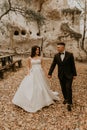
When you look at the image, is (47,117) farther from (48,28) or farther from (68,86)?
(48,28)

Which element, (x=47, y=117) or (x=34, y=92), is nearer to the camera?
(x=47, y=117)

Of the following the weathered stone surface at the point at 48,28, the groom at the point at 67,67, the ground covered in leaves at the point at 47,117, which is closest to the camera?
the ground covered in leaves at the point at 47,117

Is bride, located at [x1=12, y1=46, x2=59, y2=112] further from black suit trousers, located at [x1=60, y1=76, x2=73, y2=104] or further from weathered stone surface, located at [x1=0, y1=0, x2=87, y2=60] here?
weathered stone surface, located at [x1=0, y1=0, x2=87, y2=60]

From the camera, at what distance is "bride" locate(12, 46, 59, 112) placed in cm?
694

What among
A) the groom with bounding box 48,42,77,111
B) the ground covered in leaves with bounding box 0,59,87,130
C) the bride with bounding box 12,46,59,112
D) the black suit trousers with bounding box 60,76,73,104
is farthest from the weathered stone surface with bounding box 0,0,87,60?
the groom with bounding box 48,42,77,111

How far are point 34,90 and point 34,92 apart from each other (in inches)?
2.2

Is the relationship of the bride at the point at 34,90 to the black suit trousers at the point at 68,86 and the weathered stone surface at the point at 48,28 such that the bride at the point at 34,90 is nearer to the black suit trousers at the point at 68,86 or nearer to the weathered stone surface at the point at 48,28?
the black suit trousers at the point at 68,86

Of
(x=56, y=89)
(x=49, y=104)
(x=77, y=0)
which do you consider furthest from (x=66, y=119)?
(x=77, y=0)

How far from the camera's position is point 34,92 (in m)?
7.03

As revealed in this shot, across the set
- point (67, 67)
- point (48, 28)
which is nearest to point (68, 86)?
point (67, 67)

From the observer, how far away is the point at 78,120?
624 centimetres

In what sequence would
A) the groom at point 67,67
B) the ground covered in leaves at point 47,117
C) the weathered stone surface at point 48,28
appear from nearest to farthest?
the ground covered in leaves at point 47,117, the groom at point 67,67, the weathered stone surface at point 48,28

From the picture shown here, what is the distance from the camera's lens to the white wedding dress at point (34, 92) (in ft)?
22.7

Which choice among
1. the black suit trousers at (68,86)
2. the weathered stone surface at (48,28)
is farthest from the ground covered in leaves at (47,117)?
the weathered stone surface at (48,28)
